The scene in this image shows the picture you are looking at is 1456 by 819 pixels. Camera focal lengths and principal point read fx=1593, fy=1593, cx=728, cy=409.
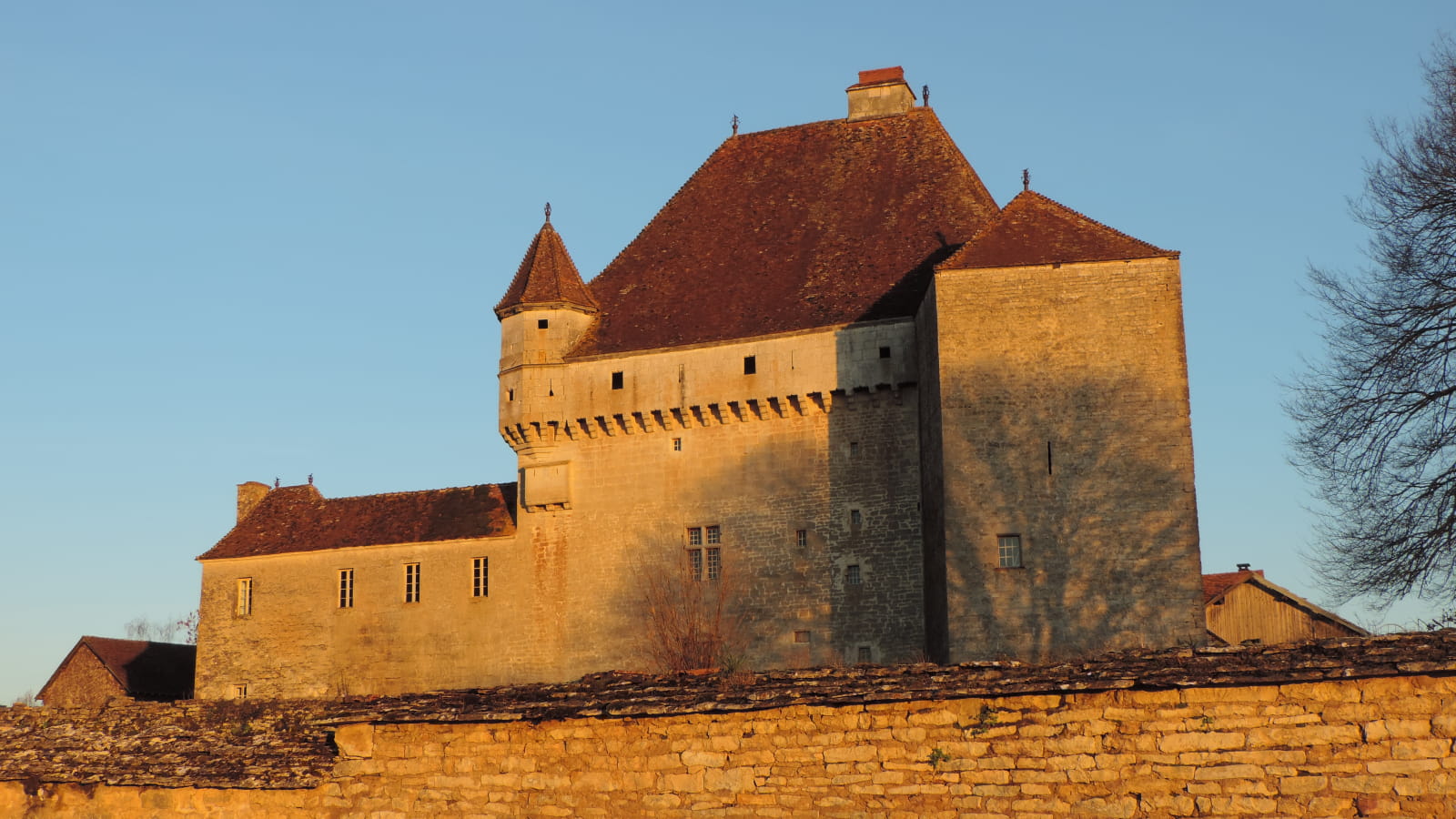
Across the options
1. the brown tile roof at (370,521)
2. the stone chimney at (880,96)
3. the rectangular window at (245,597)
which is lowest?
the rectangular window at (245,597)

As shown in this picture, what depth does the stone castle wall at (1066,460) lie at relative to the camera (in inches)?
1035

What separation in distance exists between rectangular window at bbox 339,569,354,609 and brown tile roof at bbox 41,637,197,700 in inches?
419

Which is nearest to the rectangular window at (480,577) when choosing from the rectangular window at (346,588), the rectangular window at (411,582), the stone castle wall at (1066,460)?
the rectangular window at (411,582)

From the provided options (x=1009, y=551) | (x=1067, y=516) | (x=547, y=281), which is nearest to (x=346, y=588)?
(x=547, y=281)

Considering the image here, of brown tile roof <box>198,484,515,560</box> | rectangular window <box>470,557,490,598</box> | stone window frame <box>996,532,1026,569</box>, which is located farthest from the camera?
brown tile roof <box>198,484,515,560</box>

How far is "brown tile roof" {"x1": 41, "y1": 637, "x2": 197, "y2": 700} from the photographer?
149 feet

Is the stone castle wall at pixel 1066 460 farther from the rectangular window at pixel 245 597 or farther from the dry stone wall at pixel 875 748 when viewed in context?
the rectangular window at pixel 245 597

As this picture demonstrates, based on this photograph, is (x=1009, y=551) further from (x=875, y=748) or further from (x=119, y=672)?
(x=119, y=672)

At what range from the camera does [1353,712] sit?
1033 centimetres

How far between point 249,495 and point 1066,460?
76.3 feet

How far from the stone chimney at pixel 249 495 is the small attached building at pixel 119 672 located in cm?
645

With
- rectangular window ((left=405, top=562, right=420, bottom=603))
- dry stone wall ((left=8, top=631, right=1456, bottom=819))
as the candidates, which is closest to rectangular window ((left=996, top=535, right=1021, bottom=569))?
rectangular window ((left=405, top=562, right=420, bottom=603))

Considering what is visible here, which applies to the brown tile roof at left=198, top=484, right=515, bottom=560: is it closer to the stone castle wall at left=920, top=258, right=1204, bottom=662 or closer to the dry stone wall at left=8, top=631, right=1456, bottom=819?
the stone castle wall at left=920, top=258, right=1204, bottom=662

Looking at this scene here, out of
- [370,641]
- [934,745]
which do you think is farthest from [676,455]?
[934,745]
